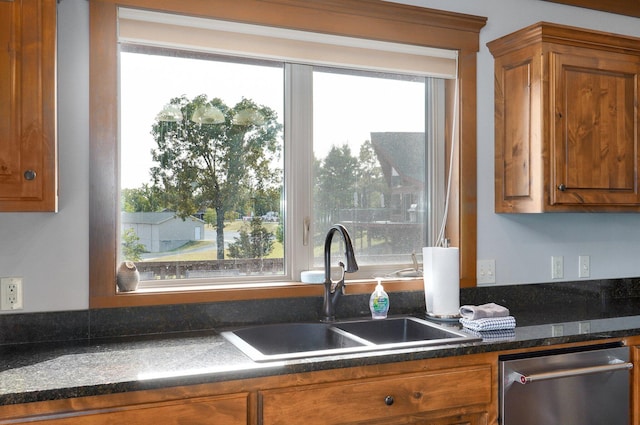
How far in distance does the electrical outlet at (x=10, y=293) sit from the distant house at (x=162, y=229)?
43 centimetres

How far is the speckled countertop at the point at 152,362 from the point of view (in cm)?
147

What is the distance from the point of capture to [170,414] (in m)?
1.54

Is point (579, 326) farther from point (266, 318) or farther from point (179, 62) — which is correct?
point (179, 62)

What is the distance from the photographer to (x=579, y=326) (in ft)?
A: 7.34

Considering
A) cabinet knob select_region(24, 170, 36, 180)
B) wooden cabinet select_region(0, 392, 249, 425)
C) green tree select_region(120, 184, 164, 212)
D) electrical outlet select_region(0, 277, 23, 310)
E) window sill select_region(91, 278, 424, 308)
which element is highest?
cabinet knob select_region(24, 170, 36, 180)

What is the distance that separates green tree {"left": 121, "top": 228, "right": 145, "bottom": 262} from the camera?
7.27ft

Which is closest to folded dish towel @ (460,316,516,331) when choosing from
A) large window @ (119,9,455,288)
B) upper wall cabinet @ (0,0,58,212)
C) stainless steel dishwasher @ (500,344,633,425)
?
stainless steel dishwasher @ (500,344,633,425)

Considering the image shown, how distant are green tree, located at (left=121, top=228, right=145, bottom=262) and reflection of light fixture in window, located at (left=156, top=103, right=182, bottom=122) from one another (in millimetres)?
463

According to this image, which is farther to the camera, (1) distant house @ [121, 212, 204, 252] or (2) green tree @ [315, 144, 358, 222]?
(2) green tree @ [315, 144, 358, 222]

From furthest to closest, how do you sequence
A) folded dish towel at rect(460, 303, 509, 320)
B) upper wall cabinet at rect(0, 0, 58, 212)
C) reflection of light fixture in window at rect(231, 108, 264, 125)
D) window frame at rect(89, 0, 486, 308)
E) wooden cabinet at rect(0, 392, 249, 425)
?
reflection of light fixture in window at rect(231, 108, 264, 125), folded dish towel at rect(460, 303, 509, 320), window frame at rect(89, 0, 486, 308), upper wall cabinet at rect(0, 0, 58, 212), wooden cabinet at rect(0, 392, 249, 425)

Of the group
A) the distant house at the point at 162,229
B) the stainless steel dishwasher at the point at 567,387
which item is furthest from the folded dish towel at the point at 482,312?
the distant house at the point at 162,229

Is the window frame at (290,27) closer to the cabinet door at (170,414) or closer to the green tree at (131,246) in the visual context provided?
the green tree at (131,246)

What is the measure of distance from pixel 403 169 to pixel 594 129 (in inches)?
33.6

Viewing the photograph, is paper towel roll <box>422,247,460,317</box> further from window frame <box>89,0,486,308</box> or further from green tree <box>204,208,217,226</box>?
green tree <box>204,208,217,226</box>
